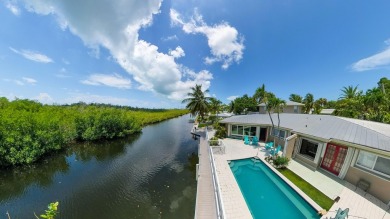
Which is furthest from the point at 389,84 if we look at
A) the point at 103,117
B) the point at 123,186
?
the point at 103,117

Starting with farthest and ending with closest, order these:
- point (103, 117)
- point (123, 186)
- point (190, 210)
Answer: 1. point (103, 117)
2. point (123, 186)
3. point (190, 210)

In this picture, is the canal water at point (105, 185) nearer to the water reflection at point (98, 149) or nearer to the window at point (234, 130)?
the water reflection at point (98, 149)

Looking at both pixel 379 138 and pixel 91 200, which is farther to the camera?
pixel 91 200

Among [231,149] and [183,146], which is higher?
[231,149]

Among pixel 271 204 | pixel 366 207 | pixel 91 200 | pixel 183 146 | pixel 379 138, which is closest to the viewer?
pixel 366 207

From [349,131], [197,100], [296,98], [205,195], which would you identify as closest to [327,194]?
[349,131]

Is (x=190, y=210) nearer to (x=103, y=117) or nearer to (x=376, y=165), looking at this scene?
(x=376, y=165)
